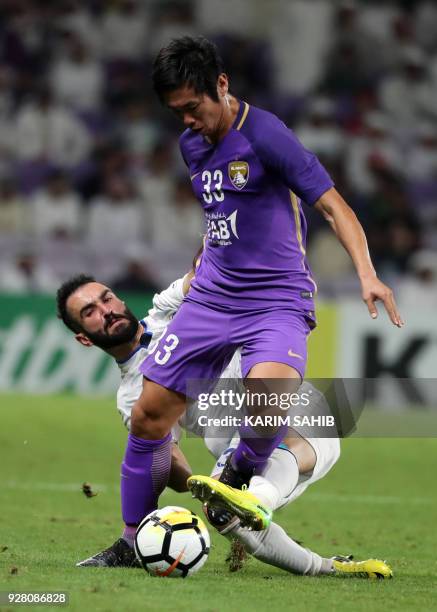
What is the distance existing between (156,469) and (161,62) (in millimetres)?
1750

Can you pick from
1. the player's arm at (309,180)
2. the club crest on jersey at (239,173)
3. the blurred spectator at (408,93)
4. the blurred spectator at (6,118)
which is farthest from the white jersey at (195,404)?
the blurred spectator at (408,93)

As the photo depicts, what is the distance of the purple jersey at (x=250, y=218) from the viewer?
5.47 metres

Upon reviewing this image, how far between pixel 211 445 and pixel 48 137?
10.6 m

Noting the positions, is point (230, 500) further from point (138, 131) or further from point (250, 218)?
point (138, 131)

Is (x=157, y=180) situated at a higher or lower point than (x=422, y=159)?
lower

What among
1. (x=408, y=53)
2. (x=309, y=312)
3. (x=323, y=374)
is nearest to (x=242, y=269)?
(x=309, y=312)

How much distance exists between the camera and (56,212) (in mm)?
15570

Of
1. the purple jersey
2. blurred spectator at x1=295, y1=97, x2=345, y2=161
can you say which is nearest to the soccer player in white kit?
the purple jersey

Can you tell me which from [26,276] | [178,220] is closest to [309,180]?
[26,276]

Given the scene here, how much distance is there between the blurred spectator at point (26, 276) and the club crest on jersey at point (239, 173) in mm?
9025

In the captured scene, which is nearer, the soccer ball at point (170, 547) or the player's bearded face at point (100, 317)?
the soccer ball at point (170, 547)

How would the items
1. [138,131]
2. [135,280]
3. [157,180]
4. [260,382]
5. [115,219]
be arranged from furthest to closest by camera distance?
[138,131] → [157,180] → [115,219] → [135,280] → [260,382]

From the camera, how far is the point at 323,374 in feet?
44.1

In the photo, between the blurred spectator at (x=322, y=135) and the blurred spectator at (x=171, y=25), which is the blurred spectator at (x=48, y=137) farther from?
the blurred spectator at (x=322, y=135)
